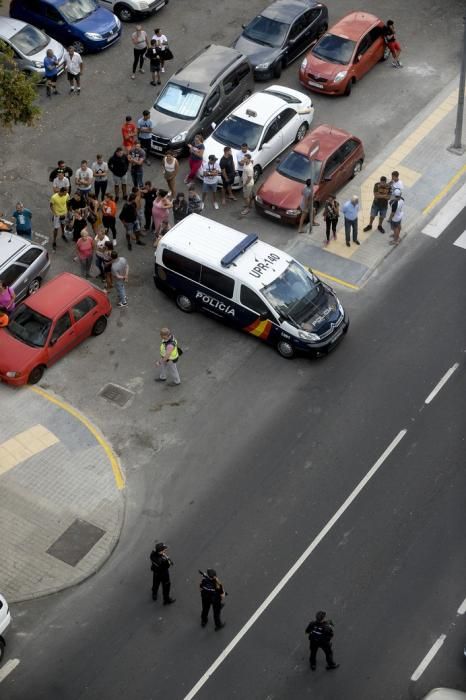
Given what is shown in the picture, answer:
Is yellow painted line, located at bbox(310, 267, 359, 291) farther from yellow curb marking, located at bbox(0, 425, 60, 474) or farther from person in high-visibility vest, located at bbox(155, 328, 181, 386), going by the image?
yellow curb marking, located at bbox(0, 425, 60, 474)

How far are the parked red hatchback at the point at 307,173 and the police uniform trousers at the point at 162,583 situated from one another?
39.3 feet

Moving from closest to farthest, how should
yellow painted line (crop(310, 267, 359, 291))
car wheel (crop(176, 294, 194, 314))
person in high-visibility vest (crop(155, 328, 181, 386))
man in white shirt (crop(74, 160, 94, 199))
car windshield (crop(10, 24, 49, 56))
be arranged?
person in high-visibility vest (crop(155, 328, 181, 386)) < car wheel (crop(176, 294, 194, 314)) < yellow painted line (crop(310, 267, 359, 291)) < man in white shirt (crop(74, 160, 94, 199)) < car windshield (crop(10, 24, 49, 56))

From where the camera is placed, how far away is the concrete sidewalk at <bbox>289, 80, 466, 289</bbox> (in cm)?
2959

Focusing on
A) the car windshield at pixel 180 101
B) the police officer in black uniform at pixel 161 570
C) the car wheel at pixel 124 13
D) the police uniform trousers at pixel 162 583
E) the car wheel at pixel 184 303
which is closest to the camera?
the police officer in black uniform at pixel 161 570

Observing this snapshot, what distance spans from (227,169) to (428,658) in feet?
48.8

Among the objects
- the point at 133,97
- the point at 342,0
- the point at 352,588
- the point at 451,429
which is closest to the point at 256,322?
the point at 451,429

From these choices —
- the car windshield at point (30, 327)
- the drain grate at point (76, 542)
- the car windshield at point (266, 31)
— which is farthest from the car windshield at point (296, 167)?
the drain grate at point (76, 542)

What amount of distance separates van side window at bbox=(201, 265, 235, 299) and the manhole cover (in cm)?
316

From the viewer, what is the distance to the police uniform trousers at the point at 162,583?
21.3m

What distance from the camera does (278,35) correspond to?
3603 cm

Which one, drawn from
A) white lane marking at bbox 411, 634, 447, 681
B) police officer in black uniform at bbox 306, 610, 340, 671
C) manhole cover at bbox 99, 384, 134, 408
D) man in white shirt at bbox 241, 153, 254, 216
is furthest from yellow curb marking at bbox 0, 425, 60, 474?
man in white shirt at bbox 241, 153, 254, 216

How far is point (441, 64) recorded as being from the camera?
3650 centimetres

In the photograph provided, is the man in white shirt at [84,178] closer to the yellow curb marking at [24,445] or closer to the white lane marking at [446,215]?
the yellow curb marking at [24,445]

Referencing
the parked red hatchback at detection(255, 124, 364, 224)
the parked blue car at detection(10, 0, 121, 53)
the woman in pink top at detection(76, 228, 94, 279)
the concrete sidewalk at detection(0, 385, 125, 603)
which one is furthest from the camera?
the parked blue car at detection(10, 0, 121, 53)
